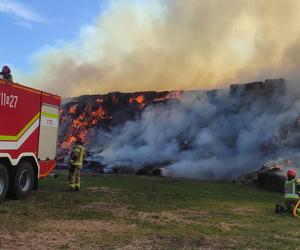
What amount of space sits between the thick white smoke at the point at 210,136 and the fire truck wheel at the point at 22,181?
12.4 meters

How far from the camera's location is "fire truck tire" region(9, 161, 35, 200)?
38.8 ft

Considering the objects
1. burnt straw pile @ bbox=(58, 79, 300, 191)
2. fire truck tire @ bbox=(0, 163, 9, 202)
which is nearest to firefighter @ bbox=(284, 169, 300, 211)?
fire truck tire @ bbox=(0, 163, 9, 202)

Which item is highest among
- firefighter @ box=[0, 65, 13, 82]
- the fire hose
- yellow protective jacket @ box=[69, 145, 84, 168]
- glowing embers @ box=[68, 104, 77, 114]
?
glowing embers @ box=[68, 104, 77, 114]

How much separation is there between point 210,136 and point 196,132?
64.2 inches

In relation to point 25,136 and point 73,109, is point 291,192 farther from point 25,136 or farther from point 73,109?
point 73,109

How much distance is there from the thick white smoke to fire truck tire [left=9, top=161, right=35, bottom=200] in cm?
1242

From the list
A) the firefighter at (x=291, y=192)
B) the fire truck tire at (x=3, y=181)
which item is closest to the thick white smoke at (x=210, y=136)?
the firefighter at (x=291, y=192)

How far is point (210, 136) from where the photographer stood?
27703 mm

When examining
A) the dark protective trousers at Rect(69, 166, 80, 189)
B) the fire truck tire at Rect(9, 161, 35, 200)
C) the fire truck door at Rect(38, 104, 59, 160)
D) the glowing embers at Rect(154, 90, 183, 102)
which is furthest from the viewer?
the glowing embers at Rect(154, 90, 183, 102)

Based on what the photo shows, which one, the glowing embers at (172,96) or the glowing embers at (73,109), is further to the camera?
the glowing embers at (73,109)

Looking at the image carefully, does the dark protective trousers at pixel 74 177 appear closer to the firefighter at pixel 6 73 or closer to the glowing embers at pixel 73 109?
the firefighter at pixel 6 73

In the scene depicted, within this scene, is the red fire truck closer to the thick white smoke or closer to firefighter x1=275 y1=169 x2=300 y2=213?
firefighter x1=275 y1=169 x2=300 y2=213

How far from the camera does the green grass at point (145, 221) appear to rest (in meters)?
7.74

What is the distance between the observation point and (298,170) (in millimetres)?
18781
